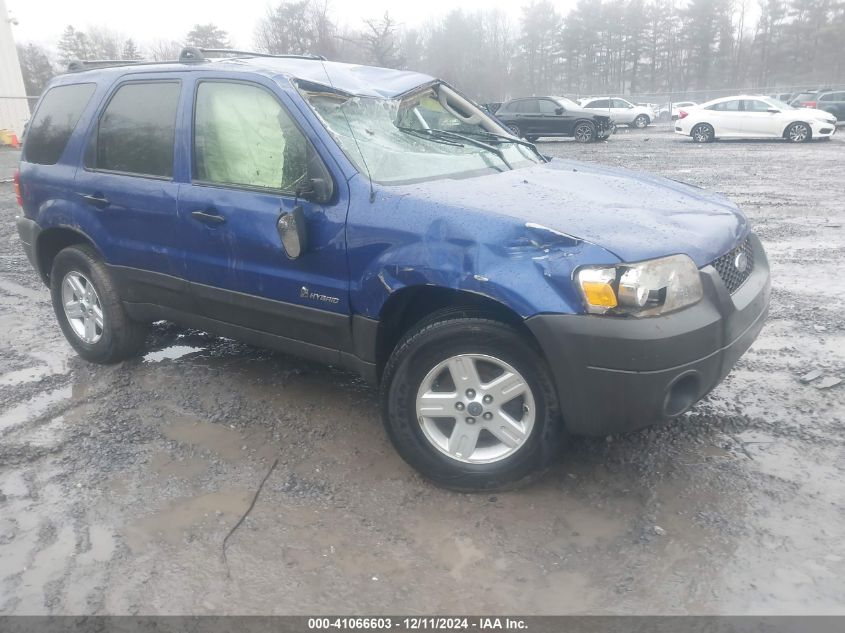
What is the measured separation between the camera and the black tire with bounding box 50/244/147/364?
4.42 meters

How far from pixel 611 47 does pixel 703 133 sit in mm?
51208

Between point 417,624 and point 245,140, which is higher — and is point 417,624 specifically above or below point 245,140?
below

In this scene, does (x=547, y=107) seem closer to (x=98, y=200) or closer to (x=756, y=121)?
(x=756, y=121)

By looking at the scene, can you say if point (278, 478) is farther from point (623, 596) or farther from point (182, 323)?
point (623, 596)

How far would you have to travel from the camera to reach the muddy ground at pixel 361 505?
100 inches

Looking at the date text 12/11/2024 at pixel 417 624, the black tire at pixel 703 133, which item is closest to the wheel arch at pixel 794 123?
the black tire at pixel 703 133

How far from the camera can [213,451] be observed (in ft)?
11.8

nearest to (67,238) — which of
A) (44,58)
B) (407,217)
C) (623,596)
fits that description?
(407,217)

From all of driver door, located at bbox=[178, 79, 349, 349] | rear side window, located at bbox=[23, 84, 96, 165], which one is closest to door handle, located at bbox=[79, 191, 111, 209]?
rear side window, located at bbox=[23, 84, 96, 165]

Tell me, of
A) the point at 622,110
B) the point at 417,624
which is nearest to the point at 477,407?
the point at 417,624

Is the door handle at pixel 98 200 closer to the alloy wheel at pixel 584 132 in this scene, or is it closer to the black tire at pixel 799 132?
the alloy wheel at pixel 584 132

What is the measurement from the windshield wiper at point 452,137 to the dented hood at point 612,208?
0.24 m

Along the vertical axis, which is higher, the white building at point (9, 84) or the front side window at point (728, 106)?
the white building at point (9, 84)

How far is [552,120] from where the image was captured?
2338 centimetres
